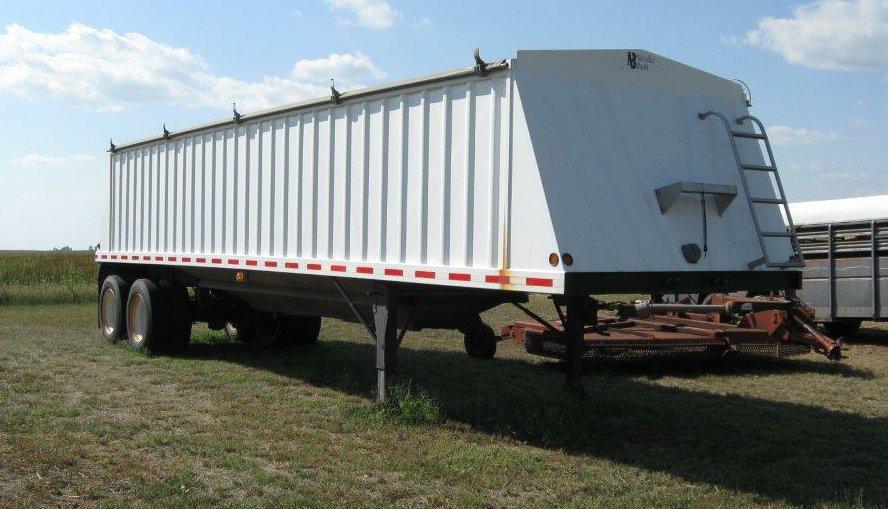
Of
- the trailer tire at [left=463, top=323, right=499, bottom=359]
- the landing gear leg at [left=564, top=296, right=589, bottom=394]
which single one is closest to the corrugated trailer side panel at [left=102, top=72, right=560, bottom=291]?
the landing gear leg at [left=564, top=296, right=589, bottom=394]

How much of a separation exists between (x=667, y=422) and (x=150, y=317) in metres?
7.35

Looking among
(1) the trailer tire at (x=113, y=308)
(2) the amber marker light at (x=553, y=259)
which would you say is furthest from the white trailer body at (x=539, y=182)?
(1) the trailer tire at (x=113, y=308)

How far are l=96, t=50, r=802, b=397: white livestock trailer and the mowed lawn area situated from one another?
874 millimetres

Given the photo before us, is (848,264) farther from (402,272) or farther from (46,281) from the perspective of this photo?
(46,281)

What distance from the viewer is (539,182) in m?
6.41

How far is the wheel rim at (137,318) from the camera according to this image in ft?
40.3

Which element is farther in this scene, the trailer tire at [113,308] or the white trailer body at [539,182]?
the trailer tire at [113,308]

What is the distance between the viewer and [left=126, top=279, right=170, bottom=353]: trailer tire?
12078 millimetres

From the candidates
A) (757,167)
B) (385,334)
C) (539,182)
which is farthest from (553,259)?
(757,167)

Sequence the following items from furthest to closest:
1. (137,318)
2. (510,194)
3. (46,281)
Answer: (46,281) → (137,318) → (510,194)

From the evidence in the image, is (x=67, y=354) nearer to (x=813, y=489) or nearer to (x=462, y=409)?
(x=462, y=409)

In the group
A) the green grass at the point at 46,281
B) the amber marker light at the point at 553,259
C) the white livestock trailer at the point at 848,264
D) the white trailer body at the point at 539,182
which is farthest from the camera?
the green grass at the point at 46,281

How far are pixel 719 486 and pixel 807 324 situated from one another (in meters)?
6.70

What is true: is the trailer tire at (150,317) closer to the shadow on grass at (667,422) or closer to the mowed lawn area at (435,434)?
the mowed lawn area at (435,434)
